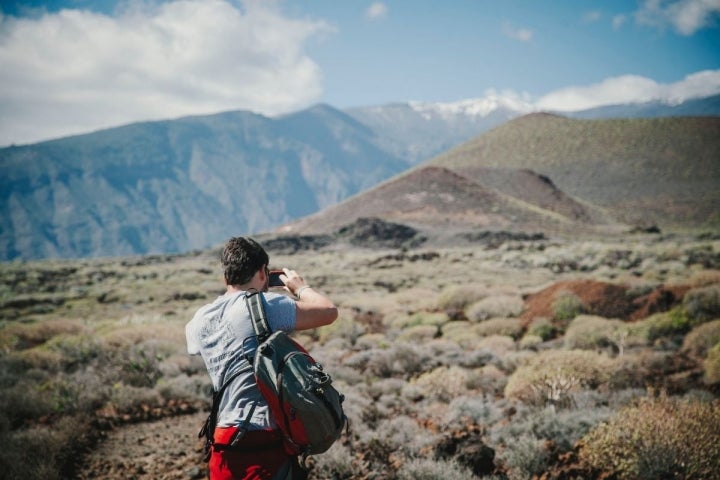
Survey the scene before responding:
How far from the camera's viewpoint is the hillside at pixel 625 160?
6950cm

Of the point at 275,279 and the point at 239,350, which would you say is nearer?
the point at 239,350

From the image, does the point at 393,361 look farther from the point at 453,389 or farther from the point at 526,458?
the point at 526,458

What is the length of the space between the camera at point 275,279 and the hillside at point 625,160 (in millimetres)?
73425

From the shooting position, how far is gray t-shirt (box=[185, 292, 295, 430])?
2.38 m

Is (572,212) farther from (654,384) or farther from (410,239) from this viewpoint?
(654,384)

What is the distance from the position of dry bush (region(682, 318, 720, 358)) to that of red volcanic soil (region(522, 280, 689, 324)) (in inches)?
113

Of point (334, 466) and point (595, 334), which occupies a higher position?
point (334, 466)

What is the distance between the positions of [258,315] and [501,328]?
10505 mm

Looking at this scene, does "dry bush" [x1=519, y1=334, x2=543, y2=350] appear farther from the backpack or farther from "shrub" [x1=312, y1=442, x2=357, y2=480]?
the backpack

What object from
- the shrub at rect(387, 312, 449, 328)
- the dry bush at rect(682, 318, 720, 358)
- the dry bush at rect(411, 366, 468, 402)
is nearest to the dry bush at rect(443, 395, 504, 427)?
the dry bush at rect(411, 366, 468, 402)

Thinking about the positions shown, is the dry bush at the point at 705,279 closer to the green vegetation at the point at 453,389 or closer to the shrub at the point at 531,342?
the green vegetation at the point at 453,389

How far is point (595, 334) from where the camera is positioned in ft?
31.2

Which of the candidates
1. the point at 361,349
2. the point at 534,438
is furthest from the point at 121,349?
the point at 534,438

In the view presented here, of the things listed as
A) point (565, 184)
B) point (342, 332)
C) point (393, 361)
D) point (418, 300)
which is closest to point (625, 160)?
point (565, 184)
